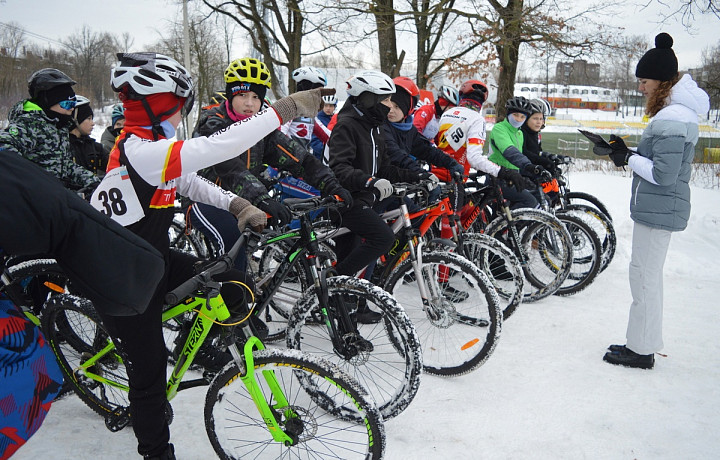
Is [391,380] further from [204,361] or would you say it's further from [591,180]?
[591,180]

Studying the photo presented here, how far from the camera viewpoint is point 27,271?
10.2ft

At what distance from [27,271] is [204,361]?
4.64 feet

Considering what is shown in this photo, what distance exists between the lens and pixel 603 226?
6.04m

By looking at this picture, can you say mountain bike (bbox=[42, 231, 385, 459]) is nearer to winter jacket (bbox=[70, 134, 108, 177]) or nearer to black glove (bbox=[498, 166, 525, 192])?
black glove (bbox=[498, 166, 525, 192])

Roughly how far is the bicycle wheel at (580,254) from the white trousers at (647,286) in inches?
52.5

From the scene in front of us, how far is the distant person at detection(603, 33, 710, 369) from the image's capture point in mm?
3635

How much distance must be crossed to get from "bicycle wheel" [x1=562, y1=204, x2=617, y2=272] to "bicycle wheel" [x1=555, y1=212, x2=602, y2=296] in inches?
7.7

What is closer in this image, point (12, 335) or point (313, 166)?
point (12, 335)

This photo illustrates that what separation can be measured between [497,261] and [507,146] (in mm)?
1478

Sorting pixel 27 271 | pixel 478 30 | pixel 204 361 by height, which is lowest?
pixel 204 361

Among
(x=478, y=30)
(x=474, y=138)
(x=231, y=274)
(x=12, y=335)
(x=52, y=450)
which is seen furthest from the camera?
(x=478, y=30)

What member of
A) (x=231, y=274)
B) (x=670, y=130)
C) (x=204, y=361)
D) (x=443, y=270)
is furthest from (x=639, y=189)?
(x=204, y=361)

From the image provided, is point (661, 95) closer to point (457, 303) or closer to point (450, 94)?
point (457, 303)

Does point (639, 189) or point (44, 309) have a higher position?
point (639, 189)
